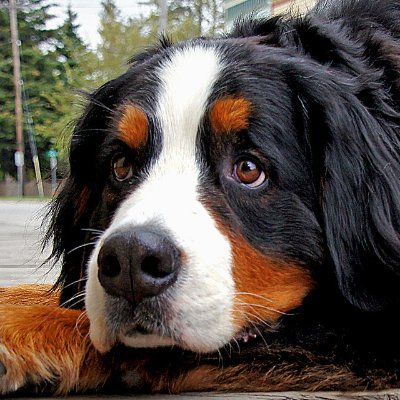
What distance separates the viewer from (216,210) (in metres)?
2.67

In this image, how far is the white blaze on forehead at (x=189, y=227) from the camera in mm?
2402

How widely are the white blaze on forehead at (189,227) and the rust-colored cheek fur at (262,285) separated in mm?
52

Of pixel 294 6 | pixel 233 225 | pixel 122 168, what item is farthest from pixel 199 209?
pixel 294 6

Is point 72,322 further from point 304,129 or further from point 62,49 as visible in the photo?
point 62,49

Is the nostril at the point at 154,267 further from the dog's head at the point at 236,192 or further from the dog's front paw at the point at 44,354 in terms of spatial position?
the dog's front paw at the point at 44,354

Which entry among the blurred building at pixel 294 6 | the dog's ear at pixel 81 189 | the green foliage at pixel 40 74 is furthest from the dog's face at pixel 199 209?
the green foliage at pixel 40 74

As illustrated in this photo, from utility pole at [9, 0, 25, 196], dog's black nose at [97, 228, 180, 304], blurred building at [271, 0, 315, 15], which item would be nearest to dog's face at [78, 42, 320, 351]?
dog's black nose at [97, 228, 180, 304]

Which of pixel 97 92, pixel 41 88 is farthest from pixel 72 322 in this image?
pixel 41 88

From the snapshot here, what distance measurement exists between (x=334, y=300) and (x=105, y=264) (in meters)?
1.00

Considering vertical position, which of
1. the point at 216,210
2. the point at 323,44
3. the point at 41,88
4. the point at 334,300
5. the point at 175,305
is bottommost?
the point at 41,88

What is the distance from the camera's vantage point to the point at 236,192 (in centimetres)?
282

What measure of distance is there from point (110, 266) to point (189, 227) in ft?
0.91

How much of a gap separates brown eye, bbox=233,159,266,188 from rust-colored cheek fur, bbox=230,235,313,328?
0.85 ft

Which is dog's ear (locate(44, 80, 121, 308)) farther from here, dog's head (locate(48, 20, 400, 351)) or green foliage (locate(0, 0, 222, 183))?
green foliage (locate(0, 0, 222, 183))
